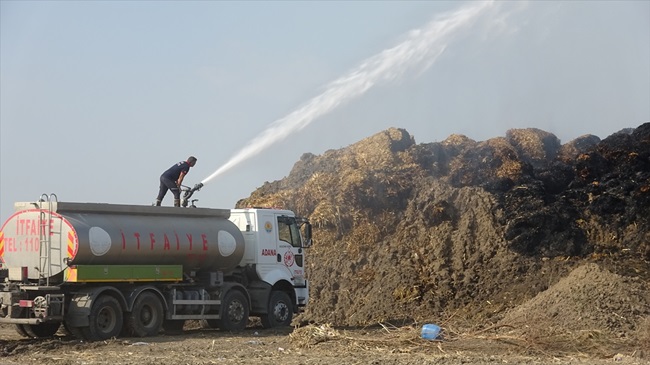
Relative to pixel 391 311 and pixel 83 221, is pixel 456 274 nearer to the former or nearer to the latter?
pixel 391 311

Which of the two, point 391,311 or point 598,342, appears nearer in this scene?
point 598,342

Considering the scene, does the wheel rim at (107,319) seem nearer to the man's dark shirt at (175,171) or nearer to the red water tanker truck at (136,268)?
the red water tanker truck at (136,268)

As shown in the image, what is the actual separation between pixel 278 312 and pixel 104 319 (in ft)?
22.2

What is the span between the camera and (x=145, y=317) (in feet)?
82.5

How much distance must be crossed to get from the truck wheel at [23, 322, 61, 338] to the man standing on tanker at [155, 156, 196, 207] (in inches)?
197

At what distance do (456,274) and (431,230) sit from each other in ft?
8.71

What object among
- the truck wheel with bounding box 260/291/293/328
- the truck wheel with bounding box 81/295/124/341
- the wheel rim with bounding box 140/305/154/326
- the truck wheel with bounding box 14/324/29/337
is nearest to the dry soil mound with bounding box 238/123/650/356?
the truck wheel with bounding box 260/291/293/328

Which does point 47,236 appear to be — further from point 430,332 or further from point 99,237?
point 430,332

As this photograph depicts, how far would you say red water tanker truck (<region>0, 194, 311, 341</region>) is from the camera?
23.1 metres

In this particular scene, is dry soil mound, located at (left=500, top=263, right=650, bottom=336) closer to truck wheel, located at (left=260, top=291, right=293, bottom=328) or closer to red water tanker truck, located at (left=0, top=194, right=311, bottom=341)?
truck wheel, located at (left=260, top=291, right=293, bottom=328)

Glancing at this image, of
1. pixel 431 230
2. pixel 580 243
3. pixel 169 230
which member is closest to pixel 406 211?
pixel 431 230

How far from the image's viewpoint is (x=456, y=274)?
104 ft

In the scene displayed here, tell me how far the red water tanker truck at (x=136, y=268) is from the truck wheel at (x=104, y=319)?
0.09 ft

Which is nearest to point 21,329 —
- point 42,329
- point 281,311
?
Result: point 42,329
